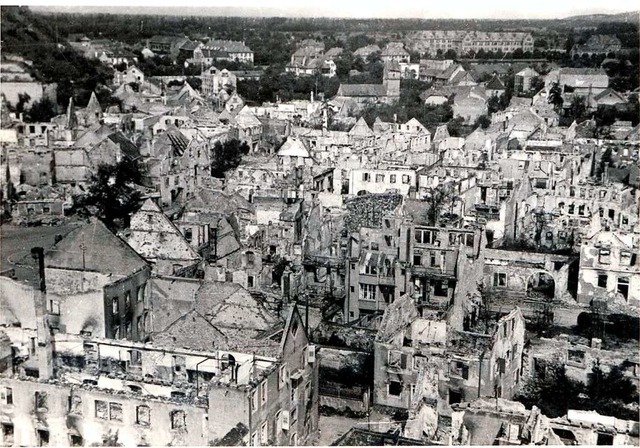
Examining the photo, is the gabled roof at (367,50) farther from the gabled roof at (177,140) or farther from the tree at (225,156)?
the gabled roof at (177,140)

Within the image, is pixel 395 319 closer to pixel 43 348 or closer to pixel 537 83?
pixel 43 348

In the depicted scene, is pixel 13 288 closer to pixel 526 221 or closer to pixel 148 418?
pixel 148 418

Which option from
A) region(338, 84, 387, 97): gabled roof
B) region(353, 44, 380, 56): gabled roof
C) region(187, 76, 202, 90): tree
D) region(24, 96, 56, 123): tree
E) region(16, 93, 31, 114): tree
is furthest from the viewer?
region(187, 76, 202, 90): tree

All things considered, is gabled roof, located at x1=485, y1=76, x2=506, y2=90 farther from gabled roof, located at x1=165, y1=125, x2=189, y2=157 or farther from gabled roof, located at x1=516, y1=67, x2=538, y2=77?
gabled roof, located at x1=165, y1=125, x2=189, y2=157

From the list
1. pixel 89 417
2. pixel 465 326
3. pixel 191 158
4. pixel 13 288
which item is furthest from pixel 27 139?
pixel 89 417

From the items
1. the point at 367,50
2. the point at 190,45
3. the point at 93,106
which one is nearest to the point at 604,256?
the point at 93,106

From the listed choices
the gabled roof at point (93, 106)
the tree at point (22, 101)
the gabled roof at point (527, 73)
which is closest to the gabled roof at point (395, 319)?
the tree at point (22, 101)

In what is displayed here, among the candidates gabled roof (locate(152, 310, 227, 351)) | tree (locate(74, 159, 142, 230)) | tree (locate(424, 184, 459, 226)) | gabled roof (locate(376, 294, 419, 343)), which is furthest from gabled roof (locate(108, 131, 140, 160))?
gabled roof (locate(376, 294, 419, 343))

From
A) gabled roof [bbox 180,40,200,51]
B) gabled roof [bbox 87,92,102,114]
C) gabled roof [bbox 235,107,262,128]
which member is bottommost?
gabled roof [bbox 235,107,262,128]
